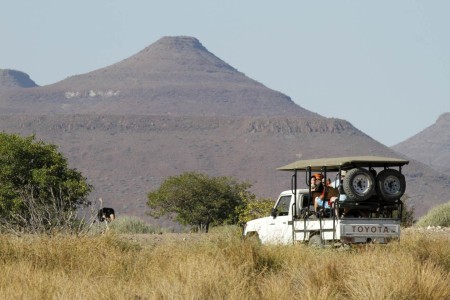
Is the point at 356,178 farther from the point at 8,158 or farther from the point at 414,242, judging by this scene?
the point at 8,158

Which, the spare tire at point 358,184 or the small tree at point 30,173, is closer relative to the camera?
the spare tire at point 358,184

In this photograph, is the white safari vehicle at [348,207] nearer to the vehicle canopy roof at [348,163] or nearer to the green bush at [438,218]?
the vehicle canopy roof at [348,163]

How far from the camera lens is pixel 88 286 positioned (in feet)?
49.4

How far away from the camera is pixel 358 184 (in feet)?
71.5

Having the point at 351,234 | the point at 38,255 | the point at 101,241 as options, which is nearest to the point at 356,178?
the point at 351,234

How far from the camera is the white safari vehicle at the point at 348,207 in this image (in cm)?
2162

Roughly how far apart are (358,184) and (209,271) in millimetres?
6965

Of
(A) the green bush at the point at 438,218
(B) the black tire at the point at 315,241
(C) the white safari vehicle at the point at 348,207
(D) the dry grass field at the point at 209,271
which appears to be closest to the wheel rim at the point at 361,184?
(C) the white safari vehicle at the point at 348,207

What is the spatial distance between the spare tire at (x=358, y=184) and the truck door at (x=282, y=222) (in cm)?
197

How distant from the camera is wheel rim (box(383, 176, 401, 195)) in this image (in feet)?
72.4

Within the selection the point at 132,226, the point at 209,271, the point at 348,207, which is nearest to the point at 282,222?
the point at 348,207

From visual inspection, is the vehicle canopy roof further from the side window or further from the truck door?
the truck door

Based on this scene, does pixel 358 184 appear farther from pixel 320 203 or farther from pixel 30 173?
pixel 30 173

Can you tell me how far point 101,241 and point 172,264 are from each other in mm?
3226
